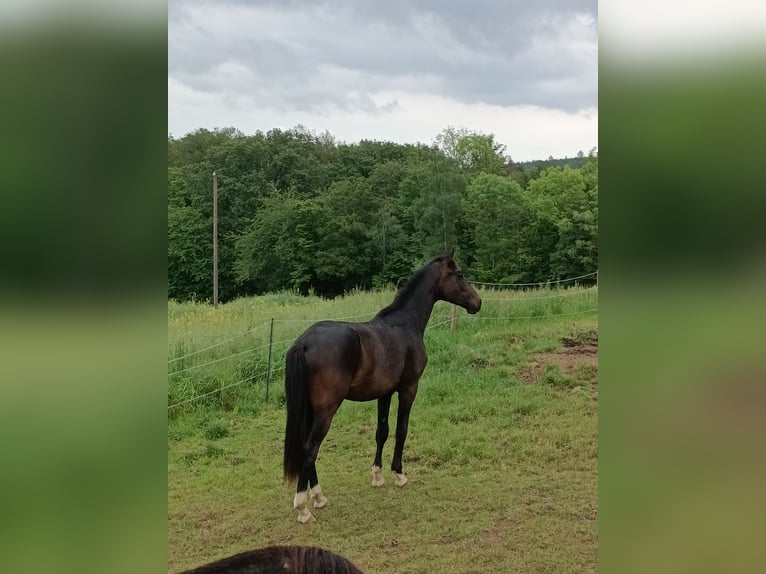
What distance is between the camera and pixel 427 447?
4.36 metres

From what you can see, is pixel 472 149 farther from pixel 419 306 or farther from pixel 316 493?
pixel 316 493

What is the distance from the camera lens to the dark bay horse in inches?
138

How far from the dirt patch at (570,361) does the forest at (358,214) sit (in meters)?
0.82

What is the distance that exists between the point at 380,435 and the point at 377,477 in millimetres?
303

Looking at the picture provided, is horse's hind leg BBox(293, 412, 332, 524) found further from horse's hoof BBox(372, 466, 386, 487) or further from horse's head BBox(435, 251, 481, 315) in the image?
horse's head BBox(435, 251, 481, 315)

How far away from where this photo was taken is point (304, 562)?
203 centimetres

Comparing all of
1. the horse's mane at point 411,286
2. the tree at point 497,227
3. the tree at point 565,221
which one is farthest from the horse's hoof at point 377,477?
the tree at point 565,221

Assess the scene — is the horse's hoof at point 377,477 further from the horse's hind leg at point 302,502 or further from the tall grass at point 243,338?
the tall grass at point 243,338

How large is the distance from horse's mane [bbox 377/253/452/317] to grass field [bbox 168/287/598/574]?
1.28ft

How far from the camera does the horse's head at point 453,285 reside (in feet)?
13.6

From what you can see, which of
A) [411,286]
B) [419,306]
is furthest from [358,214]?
[419,306]
